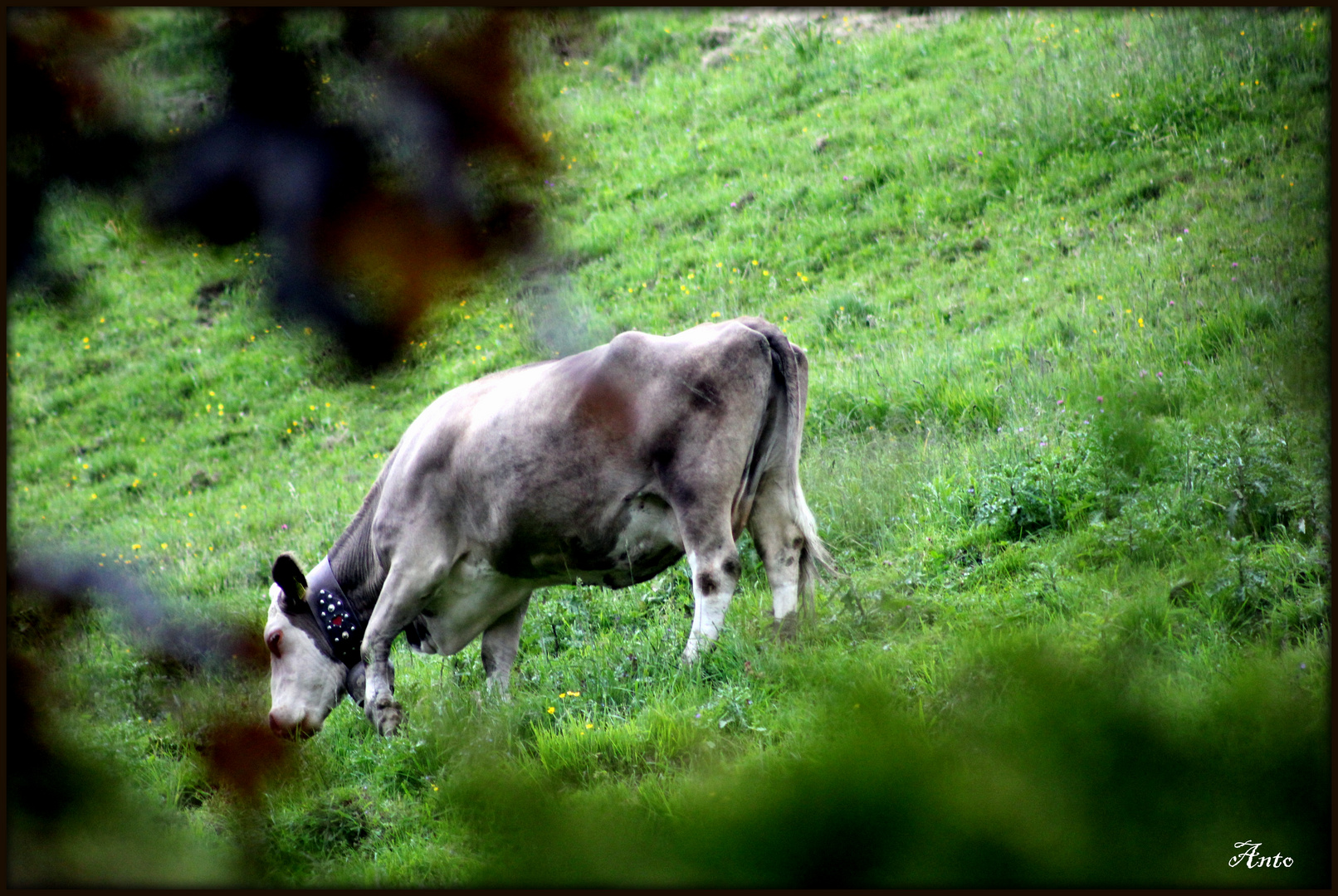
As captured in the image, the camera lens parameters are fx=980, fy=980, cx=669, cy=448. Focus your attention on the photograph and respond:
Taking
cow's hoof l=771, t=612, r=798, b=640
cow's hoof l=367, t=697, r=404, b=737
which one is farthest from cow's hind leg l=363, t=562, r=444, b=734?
cow's hoof l=771, t=612, r=798, b=640

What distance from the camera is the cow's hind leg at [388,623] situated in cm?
530

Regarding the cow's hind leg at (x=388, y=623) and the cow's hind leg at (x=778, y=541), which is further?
the cow's hind leg at (x=388, y=623)

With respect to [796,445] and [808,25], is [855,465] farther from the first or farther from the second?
[808,25]

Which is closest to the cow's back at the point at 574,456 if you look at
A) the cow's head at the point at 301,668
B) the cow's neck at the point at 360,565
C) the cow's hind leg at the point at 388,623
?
the cow's hind leg at the point at 388,623

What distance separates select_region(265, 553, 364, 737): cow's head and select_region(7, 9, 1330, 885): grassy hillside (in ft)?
0.68

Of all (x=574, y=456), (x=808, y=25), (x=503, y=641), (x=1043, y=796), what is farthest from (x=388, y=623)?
(x=808, y=25)

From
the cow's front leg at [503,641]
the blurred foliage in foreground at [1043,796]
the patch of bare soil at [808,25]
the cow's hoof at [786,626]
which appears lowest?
the cow's front leg at [503,641]

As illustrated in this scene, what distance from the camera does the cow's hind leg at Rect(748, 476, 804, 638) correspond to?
200 inches

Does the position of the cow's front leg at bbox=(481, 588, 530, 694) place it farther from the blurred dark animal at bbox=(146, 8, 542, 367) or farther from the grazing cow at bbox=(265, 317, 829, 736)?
the blurred dark animal at bbox=(146, 8, 542, 367)

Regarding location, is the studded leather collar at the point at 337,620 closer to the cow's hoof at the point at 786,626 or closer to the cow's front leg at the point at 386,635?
the cow's front leg at the point at 386,635

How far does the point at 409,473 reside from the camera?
17.6 ft

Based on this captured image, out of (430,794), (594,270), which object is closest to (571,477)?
(430,794)

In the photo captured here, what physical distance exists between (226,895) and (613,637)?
4.69m

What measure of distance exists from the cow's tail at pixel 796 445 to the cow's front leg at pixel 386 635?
6.61ft
